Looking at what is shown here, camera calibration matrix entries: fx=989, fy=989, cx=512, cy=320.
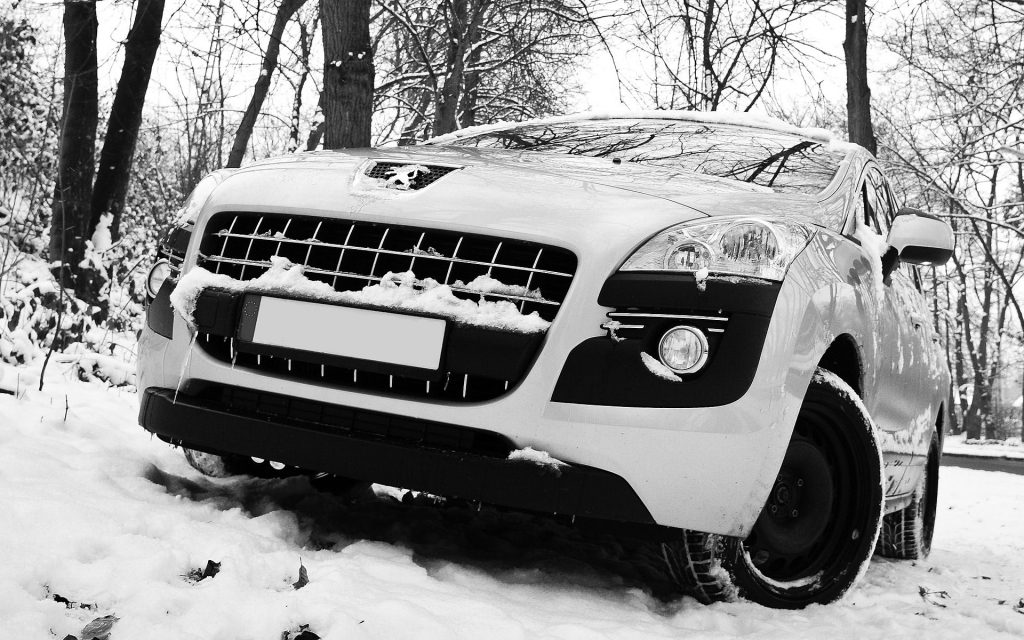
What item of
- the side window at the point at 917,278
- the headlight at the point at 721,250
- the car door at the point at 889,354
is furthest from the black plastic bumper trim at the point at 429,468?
the side window at the point at 917,278

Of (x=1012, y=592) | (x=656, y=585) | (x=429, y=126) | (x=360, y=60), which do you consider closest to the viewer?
(x=656, y=585)

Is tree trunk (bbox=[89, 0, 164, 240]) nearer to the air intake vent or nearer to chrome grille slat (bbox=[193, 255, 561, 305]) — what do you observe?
chrome grille slat (bbox=[193, 255, 561, 305])

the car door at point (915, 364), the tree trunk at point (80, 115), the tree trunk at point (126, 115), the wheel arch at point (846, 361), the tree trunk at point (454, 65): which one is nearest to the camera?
the wheel arch at point (846, 361)

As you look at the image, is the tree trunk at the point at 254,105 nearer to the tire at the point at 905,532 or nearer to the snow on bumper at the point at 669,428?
the tire at the point at 905,532

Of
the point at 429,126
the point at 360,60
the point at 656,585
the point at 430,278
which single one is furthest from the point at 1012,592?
the point at 429,126

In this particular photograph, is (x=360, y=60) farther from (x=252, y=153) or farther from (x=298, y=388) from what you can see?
(x=252, y=153)

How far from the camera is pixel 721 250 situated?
2451 millimetres

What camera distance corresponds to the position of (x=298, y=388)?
8.59 feet

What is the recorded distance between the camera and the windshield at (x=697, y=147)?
3.34m

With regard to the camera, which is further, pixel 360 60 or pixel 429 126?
pixel 429 126

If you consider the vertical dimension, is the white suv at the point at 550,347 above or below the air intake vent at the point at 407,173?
below

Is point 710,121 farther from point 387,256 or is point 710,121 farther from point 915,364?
point 387,256

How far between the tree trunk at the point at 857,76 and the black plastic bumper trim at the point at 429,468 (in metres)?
9.59

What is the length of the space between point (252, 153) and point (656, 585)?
22156 mm
